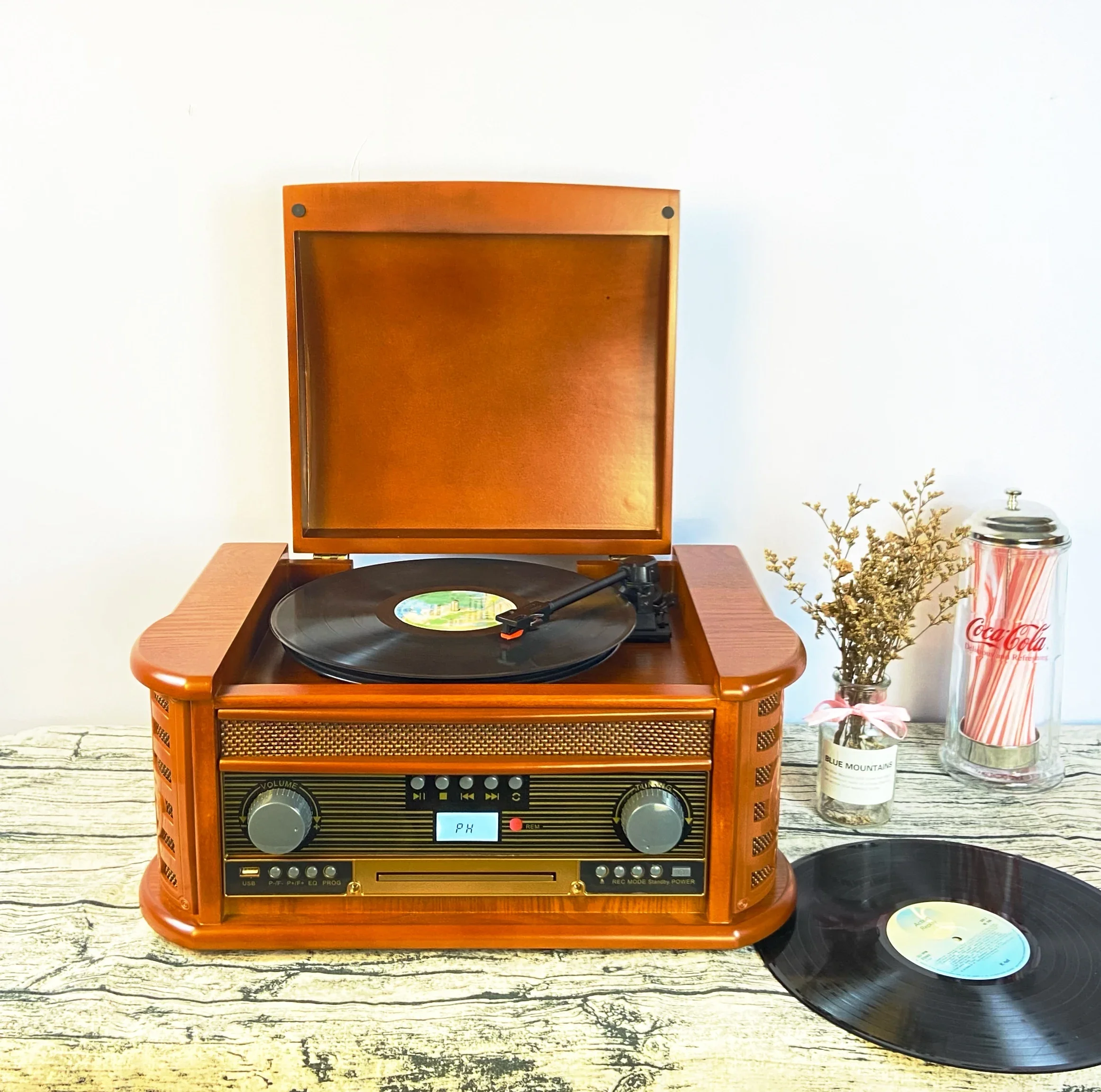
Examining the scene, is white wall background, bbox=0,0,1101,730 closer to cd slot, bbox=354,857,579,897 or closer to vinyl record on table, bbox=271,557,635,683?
vinyl record on table, bbox=271,557,635,683

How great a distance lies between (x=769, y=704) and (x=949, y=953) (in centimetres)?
30

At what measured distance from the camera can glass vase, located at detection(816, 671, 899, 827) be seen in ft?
4.40

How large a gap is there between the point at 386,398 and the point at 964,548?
2.53 ft

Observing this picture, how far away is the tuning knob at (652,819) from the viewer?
1.09 meters

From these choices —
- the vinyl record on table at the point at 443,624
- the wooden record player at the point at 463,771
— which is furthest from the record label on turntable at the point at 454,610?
the wooden record player at the point at 463,771

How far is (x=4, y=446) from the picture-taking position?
Answer: 1564 mm

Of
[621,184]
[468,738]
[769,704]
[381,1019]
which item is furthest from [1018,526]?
[381,1019]

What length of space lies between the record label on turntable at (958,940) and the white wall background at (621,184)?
1.69 feet

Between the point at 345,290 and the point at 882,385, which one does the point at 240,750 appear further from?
the point at 882,385

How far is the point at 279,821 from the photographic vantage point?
3.54ft

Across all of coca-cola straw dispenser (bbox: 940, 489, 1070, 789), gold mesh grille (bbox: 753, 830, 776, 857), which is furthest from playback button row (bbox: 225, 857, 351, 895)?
coca-cola straw dispenser (bbox: 940, 489, 1070, 789)

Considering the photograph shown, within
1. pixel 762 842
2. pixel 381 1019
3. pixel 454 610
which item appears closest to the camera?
pixel 381 1019

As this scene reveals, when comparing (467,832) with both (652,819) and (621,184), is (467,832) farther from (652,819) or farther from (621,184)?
(621,184)

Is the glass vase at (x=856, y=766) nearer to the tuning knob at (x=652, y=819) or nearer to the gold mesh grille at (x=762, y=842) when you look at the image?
the gold mesh grille at (x=762, y=842)
